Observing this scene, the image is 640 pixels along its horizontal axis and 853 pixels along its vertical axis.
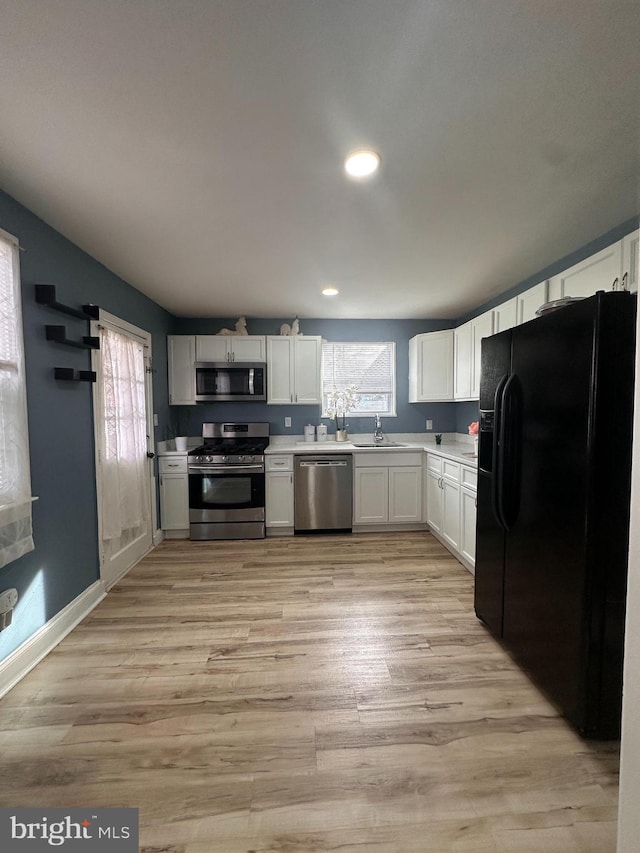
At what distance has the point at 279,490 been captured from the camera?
391 cm

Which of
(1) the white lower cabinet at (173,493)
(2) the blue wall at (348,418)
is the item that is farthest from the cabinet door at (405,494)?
(1) the white lower cabinet at (173,493)

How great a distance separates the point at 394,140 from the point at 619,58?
2.39 ft

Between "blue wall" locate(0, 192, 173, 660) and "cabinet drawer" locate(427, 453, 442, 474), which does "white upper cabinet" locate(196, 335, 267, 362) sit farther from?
"cabinet drawer" locate(427, 453, 442, 474)

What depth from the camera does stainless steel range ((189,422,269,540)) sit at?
3.82 m

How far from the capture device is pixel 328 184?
175 centimetres

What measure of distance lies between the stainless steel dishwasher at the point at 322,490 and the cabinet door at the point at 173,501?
47.5 inches

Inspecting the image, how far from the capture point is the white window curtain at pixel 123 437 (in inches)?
109

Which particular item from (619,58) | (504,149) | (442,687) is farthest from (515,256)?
(442,687)

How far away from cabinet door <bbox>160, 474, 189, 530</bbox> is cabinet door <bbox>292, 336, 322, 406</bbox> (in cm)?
159

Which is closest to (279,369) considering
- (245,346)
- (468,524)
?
(245,346)

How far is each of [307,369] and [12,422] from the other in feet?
9.55

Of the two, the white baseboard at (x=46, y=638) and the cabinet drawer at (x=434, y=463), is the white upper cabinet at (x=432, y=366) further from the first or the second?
the white baseboard at (x=46, y=638)

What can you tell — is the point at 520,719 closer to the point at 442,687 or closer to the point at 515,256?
the point at 442,687

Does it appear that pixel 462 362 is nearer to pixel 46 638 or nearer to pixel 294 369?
pixel 294 369
